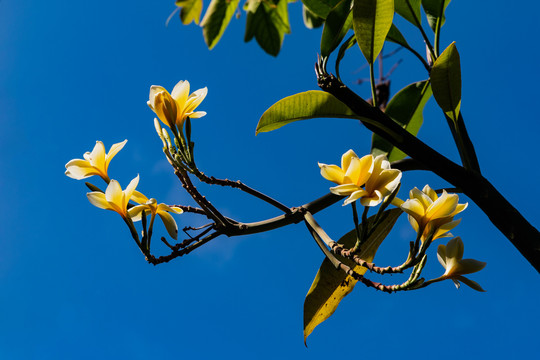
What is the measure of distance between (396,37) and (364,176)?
0.49 m

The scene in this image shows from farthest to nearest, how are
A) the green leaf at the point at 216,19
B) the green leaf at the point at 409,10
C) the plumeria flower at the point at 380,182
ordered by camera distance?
the green leaf at the point at 216,19, the green leaf at the point at 409,10, the plumeria flower at the point at 380,182

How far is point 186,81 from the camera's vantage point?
2.36ft

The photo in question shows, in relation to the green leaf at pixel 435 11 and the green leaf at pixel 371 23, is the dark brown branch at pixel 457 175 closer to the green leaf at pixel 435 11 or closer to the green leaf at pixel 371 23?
the green leaf at pixel 371 23

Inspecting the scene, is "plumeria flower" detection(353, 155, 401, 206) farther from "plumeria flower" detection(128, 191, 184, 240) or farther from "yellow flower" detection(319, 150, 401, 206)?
"plumeria flower" detection(128, 191, 184, 240)

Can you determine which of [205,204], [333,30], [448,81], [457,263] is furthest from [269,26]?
[457,263]

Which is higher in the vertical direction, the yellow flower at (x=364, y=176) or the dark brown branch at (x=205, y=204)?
the dark brown branch at (x=205, y=204)

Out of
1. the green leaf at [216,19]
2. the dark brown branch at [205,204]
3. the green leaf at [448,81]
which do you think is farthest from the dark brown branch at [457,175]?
the green leaf at [216,19]

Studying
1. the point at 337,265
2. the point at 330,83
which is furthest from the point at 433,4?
the point at 337,265

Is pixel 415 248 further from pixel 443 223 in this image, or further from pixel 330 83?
pixel 330 83

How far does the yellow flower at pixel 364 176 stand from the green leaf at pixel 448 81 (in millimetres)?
218

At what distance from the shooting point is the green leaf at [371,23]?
0.72 meters

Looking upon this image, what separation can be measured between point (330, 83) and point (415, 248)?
0.27 metres

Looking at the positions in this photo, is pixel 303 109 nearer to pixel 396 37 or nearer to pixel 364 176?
pixel 364 176

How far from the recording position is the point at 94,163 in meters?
0.72
